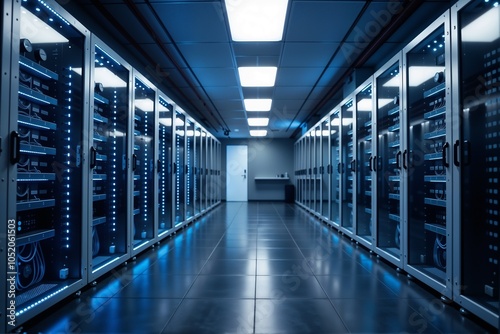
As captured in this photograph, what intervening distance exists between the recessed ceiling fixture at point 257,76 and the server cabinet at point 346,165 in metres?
1.46

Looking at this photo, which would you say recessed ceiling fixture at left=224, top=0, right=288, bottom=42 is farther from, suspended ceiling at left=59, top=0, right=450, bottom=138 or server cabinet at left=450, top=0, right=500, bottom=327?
server cabinet at left=450, top=0, right=500, bottom=327

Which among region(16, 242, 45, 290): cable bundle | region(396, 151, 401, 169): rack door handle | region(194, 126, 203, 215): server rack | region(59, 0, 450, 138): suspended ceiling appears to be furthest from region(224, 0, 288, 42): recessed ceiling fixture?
region(194, 126, 203, 215): server rack

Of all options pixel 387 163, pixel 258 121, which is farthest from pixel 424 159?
pixel 258 121

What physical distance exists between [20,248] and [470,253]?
10.5 ft

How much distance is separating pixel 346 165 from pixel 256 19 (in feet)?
9.14

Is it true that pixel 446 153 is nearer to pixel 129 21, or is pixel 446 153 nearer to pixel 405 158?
pixel 405 158

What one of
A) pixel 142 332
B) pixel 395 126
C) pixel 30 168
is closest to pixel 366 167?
pixel 395 126

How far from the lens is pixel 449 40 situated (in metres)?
2.25

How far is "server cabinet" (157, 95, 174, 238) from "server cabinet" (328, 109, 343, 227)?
9.63 ft

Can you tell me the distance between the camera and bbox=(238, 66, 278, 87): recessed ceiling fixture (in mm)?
5410

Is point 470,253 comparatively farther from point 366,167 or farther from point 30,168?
point 30,168

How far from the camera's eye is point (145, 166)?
411 centimetres

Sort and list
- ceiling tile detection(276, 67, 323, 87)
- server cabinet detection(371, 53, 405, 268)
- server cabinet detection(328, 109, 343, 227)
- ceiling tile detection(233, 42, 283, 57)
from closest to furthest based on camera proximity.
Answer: server cabinet detection(371, 53, 405, 268) < ceiling tile detection(233, 42, 283, 57) < ceiling tile detection(276, 67, 323, 87) < server cabinet detection(328, 109, 343, 227)

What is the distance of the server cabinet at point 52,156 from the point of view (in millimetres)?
2115
